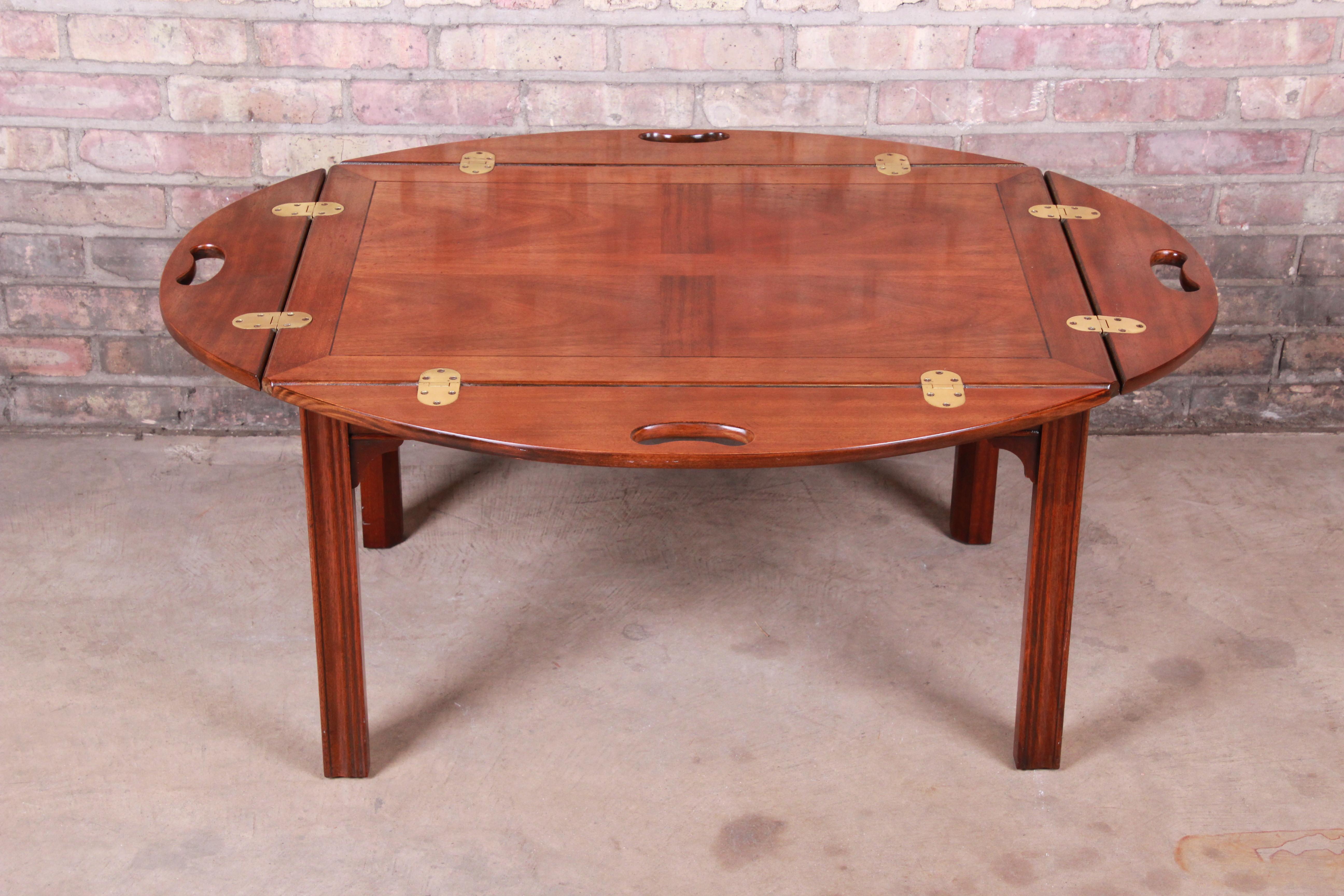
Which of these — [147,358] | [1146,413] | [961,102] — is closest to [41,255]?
[147,358]

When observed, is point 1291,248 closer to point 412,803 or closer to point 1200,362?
point 1200,362

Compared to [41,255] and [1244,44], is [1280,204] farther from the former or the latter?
[41,255]

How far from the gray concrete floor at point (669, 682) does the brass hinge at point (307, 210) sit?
2.34 feet

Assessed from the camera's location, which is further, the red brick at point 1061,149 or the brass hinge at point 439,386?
the red brick at point 1061,149

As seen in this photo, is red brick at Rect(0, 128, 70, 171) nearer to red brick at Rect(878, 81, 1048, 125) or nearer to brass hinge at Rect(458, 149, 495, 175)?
brass hinge at Rect(458, 149, 495, 175)

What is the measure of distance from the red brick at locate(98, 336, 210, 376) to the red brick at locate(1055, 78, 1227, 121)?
75.3 inches

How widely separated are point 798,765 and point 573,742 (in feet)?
1.14

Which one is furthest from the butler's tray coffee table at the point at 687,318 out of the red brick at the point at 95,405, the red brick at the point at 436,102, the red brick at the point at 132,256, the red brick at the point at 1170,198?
the red brick at the point at 95,405

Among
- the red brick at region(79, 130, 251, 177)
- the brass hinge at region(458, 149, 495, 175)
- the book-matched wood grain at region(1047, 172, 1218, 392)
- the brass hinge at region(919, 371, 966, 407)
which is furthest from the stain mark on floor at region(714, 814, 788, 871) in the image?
the red brick at region(79, 130, 251, 177)

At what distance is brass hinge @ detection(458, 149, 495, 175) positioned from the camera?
230cm

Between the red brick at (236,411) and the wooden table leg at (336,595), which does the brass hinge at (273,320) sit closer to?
the wooden table leg at (336,595)

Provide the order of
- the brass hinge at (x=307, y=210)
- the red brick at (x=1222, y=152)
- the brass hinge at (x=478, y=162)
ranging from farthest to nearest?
the red brick at (x=1222, y=152) < the brass hinge at (x=478, y=162) < the brass hinge at (x=307, y=210)

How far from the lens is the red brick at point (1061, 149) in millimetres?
2760

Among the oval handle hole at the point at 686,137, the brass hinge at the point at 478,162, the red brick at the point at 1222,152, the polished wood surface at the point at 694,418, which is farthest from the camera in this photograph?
the red brick at the point at 1222,152
